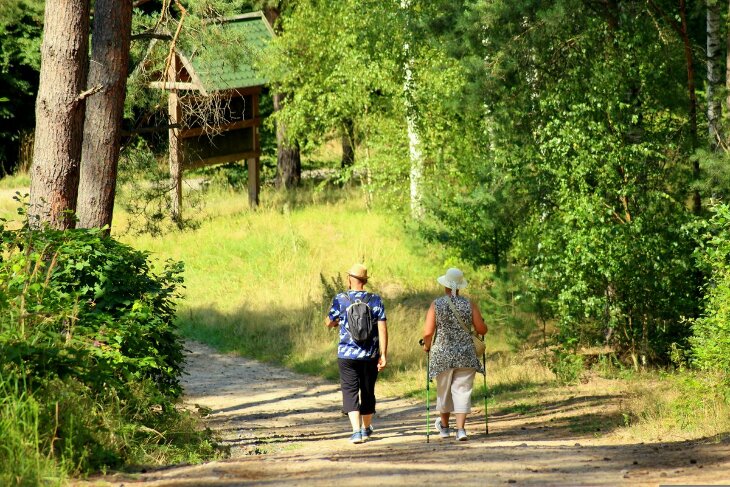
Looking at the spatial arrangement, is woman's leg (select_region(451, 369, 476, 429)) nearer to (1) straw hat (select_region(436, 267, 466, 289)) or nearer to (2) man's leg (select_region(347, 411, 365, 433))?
(1) straw hat (select_region(436, 267, 466, 289))

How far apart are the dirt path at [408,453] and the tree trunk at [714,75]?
4038mm

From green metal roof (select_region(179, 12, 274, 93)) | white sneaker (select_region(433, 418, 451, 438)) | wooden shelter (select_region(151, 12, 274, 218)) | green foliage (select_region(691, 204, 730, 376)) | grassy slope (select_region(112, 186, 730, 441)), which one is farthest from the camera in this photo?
wooden shelter (select_region(151, 12, 274, 218))

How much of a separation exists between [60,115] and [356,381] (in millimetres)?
4003

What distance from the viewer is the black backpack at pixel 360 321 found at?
11.0m

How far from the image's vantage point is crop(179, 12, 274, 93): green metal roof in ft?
53.1

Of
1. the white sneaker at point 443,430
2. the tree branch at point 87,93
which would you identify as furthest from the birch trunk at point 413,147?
the white sneaker at point 443,430

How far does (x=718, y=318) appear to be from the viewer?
12.2 m

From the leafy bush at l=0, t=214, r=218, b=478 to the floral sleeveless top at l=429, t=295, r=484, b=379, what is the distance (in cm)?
247

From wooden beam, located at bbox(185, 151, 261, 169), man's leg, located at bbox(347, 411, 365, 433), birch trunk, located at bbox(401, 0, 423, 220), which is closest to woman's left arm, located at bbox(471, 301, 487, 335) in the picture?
man's leg, located at bbox(347, 411, 365, 433)

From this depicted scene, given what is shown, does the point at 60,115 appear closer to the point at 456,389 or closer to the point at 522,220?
the point at 456,389

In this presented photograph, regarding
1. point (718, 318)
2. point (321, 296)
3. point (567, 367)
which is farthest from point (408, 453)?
point (321, 296)

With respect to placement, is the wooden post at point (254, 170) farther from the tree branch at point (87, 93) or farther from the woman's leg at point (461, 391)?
the woman's leg at point (461, 391)

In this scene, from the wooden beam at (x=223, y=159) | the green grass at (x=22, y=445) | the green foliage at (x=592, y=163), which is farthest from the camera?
the wooden beam at (x=223, y=159)

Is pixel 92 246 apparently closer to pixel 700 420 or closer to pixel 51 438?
pixel 51 438
